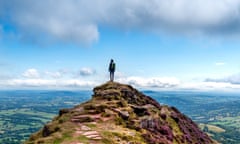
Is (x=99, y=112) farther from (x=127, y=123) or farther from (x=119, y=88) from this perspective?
(x=119, y=88)

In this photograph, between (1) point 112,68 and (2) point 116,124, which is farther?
(1) point 112,68

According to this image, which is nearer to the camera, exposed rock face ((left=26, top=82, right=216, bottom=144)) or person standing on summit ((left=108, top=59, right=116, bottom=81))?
exposed rock face ((left=26, top=82, right=216, bottom=144))

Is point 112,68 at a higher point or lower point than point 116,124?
higher

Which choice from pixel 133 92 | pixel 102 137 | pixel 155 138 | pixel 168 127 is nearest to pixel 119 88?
pixel 133 92

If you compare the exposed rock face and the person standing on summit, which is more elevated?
the person standing on summit

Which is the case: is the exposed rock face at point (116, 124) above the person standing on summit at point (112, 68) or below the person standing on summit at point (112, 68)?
below

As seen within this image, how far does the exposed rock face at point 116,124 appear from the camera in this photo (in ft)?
167

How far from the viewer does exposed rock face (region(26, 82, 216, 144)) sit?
51.0m

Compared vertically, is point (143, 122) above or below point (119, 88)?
below

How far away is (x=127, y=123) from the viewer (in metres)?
64.9

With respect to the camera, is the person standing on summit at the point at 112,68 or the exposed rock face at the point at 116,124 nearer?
the exposed rock face at the point at 116,124

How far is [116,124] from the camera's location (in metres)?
61.8

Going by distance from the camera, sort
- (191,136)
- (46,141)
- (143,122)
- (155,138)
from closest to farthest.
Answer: (46,141), (155,138), (143,122), (191,136)

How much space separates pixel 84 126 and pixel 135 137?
30.8ft
